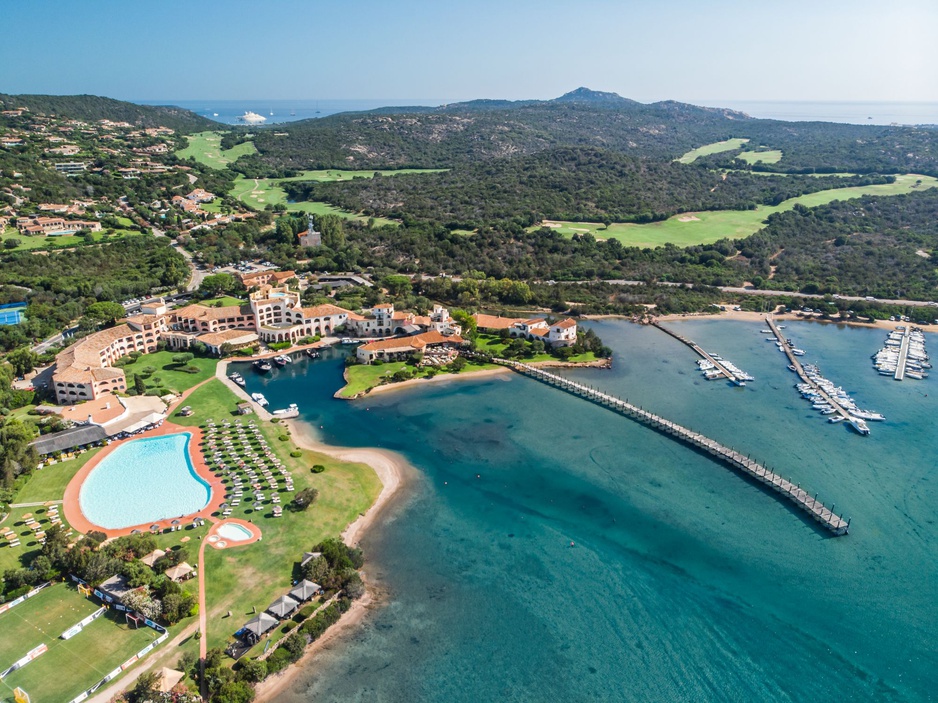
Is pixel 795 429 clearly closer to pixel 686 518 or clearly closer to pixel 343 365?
pixel 686 518

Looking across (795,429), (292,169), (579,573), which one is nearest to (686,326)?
(795,429)

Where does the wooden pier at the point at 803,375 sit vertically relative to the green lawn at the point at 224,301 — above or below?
below

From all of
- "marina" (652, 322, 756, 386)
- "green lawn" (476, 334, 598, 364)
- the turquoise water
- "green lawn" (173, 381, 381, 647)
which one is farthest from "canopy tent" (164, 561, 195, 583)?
"marina" (652, 322, 756, 386)

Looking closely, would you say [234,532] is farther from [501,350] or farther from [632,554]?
[501,350]

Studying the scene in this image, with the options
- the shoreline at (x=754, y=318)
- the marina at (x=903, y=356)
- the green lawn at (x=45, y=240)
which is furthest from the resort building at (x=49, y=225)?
the marina at (x=903, y=356)

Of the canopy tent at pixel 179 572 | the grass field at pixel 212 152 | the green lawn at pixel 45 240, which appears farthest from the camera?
the grass field at pixel 212 152

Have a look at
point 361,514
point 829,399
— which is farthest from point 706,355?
point 361,514

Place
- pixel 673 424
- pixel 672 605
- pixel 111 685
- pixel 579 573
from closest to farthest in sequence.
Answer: pixel 111 685, pixel 672 605, pixel 579 573, pixel 673 424

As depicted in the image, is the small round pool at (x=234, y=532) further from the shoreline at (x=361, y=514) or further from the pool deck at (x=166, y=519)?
the shoreline at (x=361, y=514)
